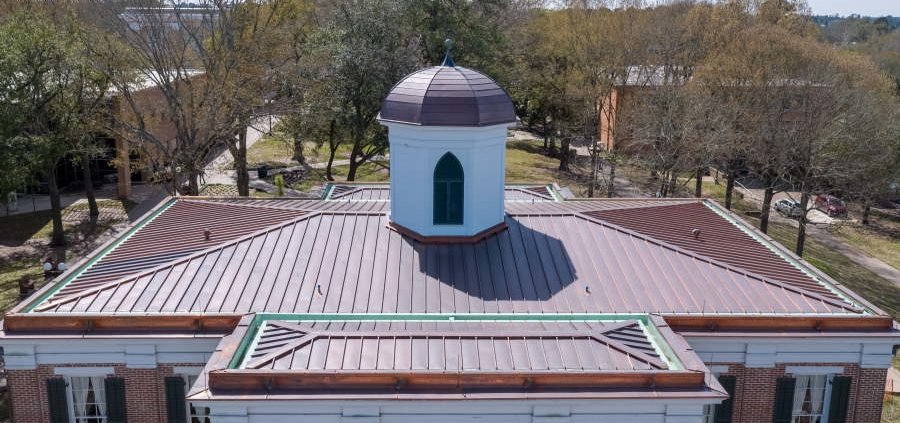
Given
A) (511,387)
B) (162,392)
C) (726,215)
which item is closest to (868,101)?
(726,215)

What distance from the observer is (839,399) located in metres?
17.4

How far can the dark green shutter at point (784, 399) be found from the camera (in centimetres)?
1730

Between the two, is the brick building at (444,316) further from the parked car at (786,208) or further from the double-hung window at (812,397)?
the parked car at (786,208)

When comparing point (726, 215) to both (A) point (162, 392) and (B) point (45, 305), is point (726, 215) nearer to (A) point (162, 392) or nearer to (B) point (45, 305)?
(A) point (162, 392)

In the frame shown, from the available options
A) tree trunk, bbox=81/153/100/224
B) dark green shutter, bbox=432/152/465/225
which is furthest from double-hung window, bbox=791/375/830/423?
tree trunk, bbox=81/153/100/224

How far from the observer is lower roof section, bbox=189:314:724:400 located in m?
13.3

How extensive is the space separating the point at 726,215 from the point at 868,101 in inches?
942

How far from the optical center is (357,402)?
1318 cm

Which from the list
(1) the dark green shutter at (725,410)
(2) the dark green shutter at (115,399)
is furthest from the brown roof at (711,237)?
(2) the dark green shutter at (115,399)

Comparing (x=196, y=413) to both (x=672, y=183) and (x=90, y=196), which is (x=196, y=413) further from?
(x=672, y=183)

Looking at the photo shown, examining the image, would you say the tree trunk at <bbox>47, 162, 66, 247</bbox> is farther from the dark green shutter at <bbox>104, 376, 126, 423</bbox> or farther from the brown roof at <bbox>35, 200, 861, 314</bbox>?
the dark green shutter at <bbox>104, 376, 126, 423</bbox>

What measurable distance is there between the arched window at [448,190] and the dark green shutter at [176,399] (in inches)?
287

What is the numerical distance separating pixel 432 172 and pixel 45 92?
24473mm

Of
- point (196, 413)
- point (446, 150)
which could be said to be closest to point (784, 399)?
point (446, 150)
